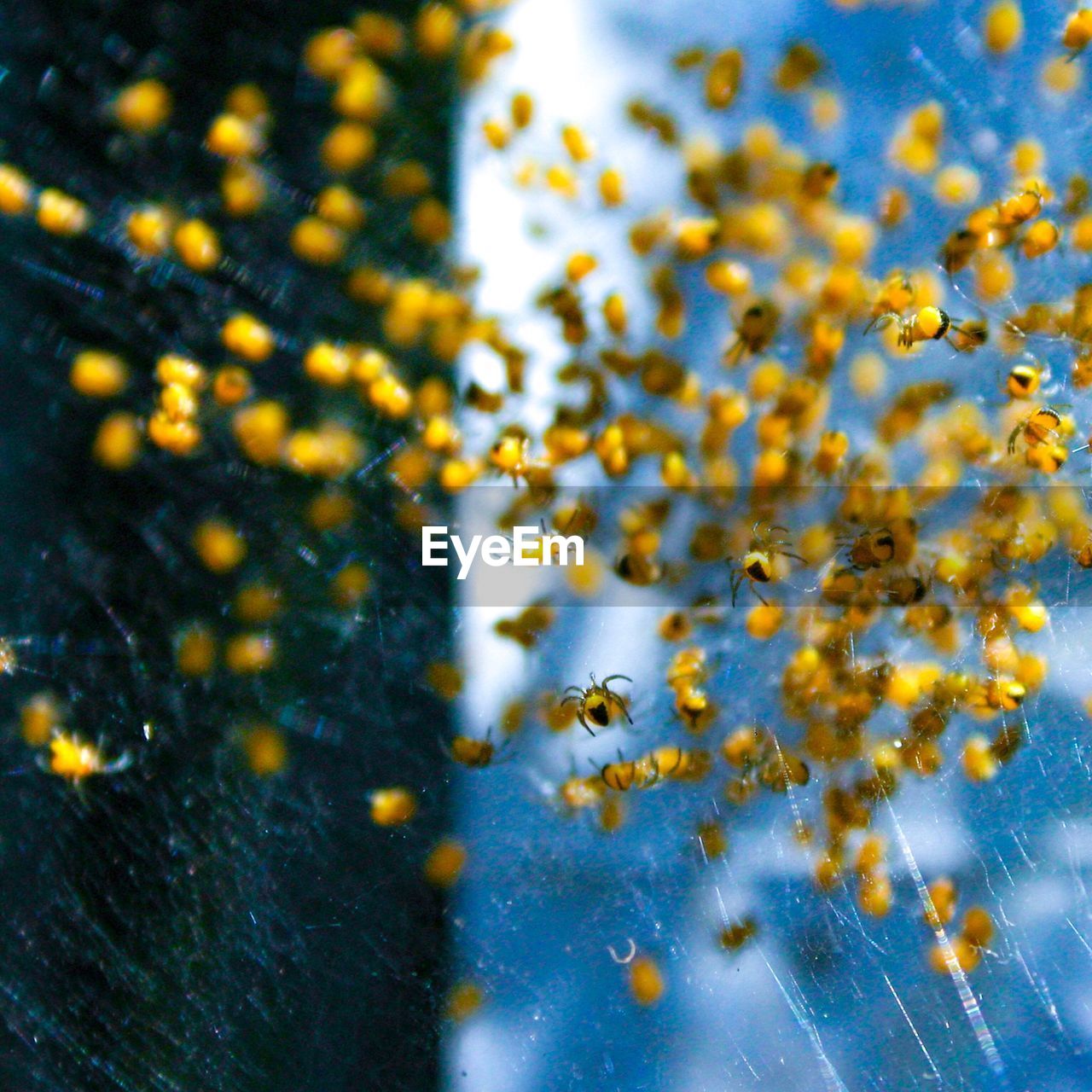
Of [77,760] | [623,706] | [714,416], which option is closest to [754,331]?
[714,416]

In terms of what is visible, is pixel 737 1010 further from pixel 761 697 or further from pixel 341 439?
pixel 341 439

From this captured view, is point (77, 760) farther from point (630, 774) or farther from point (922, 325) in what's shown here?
point (922, 325)

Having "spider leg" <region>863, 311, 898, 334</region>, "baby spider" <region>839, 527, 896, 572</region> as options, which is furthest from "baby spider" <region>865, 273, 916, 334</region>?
"baby spider" <region>839, 527, 896, 572</region>

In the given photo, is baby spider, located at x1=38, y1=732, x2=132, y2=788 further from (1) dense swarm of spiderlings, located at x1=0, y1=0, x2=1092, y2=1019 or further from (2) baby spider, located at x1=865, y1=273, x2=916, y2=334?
(2) baby spider, located at x1=865, y1=273, x2=916, y2=334

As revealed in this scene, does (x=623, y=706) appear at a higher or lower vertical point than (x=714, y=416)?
lower

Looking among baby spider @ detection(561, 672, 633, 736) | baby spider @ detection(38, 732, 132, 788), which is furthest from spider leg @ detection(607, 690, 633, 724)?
baby spider @ detection(38, 732, 132, 788)

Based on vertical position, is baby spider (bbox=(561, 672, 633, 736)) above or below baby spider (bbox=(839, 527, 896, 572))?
below

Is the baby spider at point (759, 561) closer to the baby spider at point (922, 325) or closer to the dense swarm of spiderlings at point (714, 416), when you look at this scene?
the dense swarm of spiderlings at point (714, 416)

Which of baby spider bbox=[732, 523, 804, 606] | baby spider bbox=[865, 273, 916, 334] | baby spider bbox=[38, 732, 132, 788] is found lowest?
baby spider bbox=[38, 732, 132, 788]
